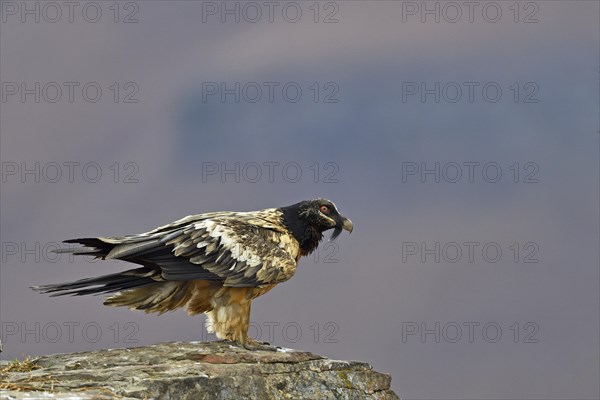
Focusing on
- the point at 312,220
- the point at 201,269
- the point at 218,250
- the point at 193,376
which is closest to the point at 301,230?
the point at 312,220

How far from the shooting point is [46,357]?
10445mm

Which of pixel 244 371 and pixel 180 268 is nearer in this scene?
pixel 244 371

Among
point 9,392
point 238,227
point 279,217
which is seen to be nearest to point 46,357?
point 9,392

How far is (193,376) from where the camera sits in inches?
377

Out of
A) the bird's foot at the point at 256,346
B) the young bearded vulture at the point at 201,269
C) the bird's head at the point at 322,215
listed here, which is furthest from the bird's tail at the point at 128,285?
the bird's head at the point at 322,215

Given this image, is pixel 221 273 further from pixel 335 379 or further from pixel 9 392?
pixel 9 392

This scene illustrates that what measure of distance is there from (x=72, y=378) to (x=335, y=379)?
12.1 ft

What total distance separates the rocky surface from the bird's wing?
961mm

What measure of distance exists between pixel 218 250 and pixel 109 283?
1.52 m

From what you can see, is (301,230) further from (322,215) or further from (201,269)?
(201,269)

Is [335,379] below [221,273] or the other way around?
below

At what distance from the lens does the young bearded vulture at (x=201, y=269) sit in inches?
445

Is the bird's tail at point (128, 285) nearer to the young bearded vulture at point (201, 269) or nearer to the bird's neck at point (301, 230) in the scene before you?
the young bearded vulture at point (201, 269)

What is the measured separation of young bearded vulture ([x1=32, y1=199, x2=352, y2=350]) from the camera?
37.1 ft
